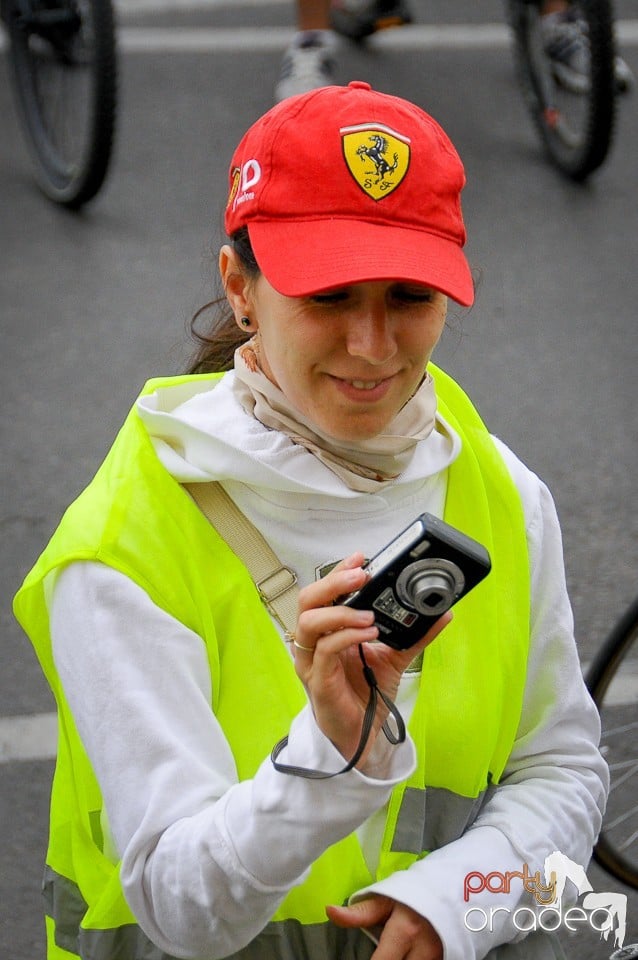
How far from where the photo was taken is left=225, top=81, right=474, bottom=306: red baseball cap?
1.67 metres

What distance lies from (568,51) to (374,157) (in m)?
4.55

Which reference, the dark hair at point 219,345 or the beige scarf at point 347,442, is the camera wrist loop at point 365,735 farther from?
the dark hair at point 219,345

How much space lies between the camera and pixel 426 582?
151 centimetres

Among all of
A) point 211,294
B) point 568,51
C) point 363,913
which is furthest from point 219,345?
point 568,51

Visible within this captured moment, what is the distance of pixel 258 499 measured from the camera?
5.94 feet

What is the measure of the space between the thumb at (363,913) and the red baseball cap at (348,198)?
0.73 metres

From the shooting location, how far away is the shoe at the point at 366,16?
21.9ft

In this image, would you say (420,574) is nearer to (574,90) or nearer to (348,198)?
(348,198)

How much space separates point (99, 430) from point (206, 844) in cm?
306

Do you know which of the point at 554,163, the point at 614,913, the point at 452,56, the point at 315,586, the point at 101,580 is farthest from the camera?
the point at 452,56

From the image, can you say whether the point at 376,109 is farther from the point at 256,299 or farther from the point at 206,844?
the point at 206,844

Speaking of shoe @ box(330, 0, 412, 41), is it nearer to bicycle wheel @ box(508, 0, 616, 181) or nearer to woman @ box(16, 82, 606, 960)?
bicycle wheel @ box(508, 0, 616, 181)

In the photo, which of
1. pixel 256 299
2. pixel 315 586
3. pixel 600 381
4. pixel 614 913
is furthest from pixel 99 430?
pixel 315 586

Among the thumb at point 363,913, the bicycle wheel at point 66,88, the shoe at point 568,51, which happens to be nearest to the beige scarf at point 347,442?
the thumb at point 363,913
